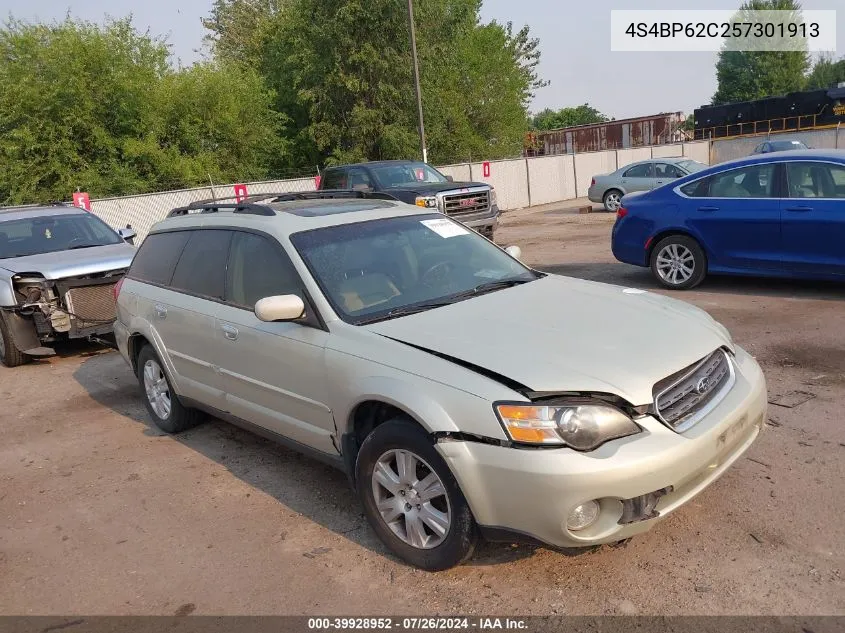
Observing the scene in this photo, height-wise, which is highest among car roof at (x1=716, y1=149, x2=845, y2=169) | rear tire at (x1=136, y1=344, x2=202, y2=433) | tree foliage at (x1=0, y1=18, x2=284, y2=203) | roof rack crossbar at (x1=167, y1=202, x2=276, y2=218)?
tree foliage at (x1=0, y1=18, x2=284, y2=203)

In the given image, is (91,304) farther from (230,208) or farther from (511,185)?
(511,185)

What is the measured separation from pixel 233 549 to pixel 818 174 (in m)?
7.02

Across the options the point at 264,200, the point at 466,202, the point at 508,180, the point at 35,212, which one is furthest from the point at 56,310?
the point at 508,180

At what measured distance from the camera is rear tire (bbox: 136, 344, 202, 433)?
5.44 meters

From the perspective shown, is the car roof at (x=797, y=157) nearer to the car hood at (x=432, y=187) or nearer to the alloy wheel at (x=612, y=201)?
the car hood at (x=432, y=187)

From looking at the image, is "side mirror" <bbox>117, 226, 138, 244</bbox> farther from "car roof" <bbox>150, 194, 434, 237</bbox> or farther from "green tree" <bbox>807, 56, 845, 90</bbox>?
"green tree" <bbox>807, 56, 845, 90</bbox>

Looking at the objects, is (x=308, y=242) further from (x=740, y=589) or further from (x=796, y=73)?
(x=796, y=73)

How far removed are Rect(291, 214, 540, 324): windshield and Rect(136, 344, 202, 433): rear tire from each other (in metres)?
2.02

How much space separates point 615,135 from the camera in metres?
56.8

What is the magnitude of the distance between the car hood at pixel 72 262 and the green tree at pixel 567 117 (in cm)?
9954

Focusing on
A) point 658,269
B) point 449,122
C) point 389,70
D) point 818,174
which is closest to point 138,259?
point 658,269

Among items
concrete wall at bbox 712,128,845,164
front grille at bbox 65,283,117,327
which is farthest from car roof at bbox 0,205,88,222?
concrete wall at bbox 712,128,845,164

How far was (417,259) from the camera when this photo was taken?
4316mm

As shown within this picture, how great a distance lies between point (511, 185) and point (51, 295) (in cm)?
2159
